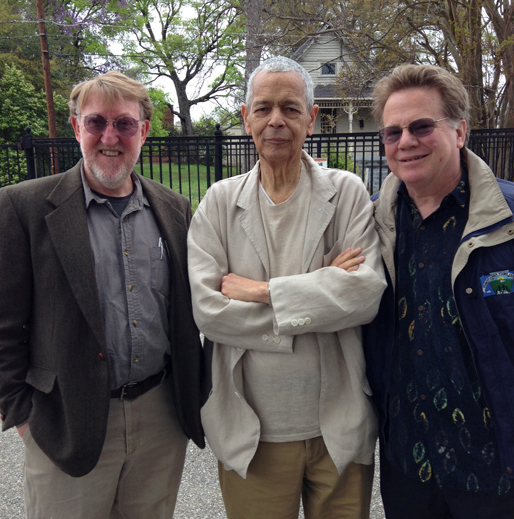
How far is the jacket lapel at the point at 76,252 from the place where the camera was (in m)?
1.96

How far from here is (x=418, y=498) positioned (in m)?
2.02

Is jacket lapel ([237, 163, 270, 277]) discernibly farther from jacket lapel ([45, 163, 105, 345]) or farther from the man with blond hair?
jacket lapel ([45, 163, 105, 345])

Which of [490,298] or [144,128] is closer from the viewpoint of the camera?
[490,298]

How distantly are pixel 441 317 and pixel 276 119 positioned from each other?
1045 mm

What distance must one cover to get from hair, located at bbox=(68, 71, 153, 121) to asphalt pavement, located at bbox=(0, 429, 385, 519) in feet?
7.37

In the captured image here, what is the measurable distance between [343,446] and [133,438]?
36.1 inches

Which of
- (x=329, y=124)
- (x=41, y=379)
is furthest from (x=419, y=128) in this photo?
(x=329, y=124)

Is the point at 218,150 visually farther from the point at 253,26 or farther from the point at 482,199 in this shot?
the point at 253,26

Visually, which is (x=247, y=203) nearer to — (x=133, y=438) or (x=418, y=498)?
(x=133, y=438)

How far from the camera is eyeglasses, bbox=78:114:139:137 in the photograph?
2.12 m

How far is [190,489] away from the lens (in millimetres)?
3031

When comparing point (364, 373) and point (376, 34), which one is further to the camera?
point (376, 34)

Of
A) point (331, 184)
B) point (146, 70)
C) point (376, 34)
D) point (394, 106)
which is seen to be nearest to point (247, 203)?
point (331, 184)

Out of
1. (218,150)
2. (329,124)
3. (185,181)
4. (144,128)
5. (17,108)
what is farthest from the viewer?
(17,108)
